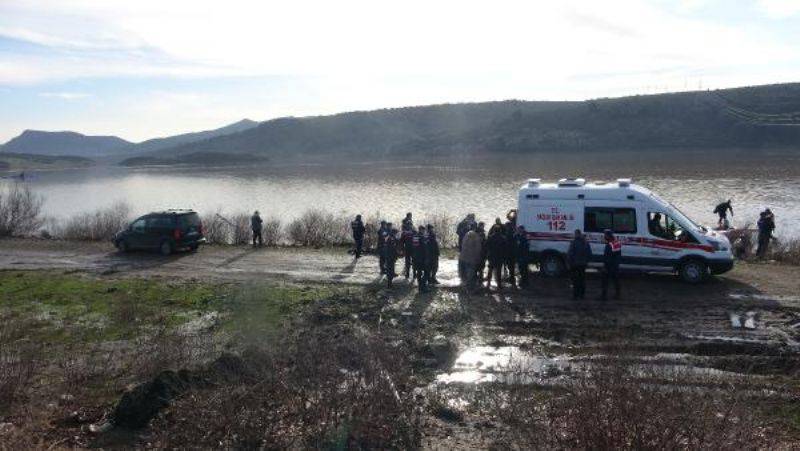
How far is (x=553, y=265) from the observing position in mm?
17109

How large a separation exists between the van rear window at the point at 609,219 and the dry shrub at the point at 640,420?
9640mm

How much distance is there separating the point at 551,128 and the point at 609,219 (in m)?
104

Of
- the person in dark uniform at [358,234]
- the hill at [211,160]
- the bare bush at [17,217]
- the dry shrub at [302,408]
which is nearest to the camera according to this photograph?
the dry shrub at [302,408]

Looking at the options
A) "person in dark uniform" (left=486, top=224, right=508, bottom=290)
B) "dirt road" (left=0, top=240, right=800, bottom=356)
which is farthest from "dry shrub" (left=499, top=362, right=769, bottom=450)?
"person in dark uniform" (left=486, top=224, right=508, bottom=290)

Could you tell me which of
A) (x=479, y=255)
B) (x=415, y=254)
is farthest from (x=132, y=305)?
(x=479, y=255)

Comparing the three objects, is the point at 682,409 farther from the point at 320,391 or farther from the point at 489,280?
the point at 489,280

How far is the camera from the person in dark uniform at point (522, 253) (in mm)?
16125

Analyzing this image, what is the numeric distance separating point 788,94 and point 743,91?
9132 mm

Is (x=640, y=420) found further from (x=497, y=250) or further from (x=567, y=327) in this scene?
Answer: (x=497, y=250)

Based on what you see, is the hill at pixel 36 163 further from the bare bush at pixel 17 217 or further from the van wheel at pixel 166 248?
the van wheel at pixel 166 248

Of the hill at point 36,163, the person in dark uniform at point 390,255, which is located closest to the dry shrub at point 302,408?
the person in dark uniform at point 390,255

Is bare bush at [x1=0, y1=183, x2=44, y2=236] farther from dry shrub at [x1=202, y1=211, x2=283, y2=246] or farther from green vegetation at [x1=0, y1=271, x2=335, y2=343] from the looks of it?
green vegetation at [x1=0, y1=271, x2=335, y2=343]

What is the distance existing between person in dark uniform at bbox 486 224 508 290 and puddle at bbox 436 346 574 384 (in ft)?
14.9

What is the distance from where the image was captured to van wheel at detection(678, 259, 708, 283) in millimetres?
15648
